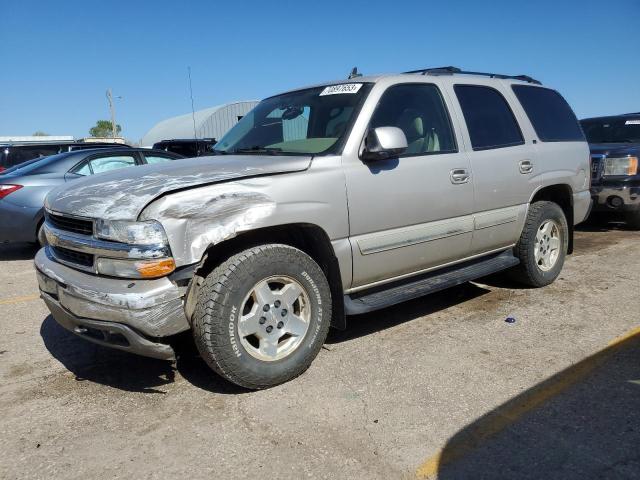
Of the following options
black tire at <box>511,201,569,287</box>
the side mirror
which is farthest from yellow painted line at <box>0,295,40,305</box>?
black tire at <box>511,201,569,287</box>

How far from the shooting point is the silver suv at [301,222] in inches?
107

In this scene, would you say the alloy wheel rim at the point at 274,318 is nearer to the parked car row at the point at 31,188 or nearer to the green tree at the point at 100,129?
the parked car row at the point at 31,188

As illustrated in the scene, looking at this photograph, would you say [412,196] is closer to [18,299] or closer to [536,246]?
[536,246]

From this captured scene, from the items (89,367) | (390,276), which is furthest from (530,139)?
(89,367)

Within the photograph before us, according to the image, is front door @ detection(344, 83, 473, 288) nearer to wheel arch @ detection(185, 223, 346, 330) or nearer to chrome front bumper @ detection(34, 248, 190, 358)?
wheel arch @ detection(185, 223, 346, 330)

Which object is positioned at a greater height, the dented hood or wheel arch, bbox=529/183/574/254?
the dented hood

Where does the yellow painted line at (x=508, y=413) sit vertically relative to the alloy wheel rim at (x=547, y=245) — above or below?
below

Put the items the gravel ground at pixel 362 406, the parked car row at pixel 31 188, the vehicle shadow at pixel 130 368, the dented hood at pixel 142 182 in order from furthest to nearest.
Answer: the parked car row at pixel 31 188
the vehicle shadow at pixel 130 368
the dented hood at pixel 142 182
the gravel ground at pixel 362 406

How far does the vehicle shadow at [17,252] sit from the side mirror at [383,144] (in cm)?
588

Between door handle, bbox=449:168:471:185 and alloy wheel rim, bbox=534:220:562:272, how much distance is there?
51.0 inches

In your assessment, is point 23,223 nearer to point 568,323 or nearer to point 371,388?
point 371,388

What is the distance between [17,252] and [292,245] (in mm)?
6155

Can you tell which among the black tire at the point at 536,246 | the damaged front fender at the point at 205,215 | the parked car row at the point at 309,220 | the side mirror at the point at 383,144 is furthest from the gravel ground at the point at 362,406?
the side mirror at the point at 383,144

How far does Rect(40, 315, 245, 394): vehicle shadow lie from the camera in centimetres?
321
